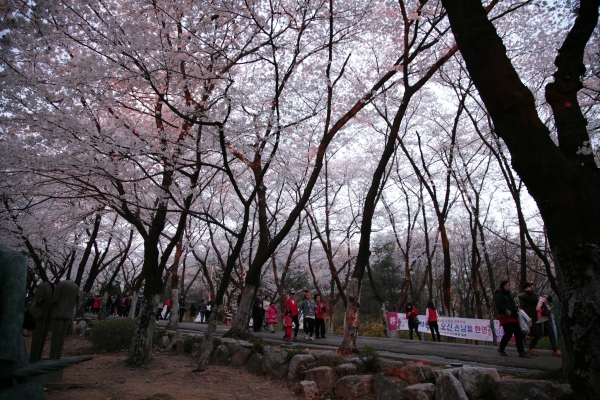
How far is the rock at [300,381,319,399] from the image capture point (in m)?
6.80

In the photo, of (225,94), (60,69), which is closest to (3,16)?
(225,94)

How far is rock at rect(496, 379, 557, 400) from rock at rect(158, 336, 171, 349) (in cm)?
1061

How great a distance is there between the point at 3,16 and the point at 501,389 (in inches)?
289

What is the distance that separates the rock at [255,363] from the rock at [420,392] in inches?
160

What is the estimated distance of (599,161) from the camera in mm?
9859

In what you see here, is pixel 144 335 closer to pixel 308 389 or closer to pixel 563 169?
pixel 308 389

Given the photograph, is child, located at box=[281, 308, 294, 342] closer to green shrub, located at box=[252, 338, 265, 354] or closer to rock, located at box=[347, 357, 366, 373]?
green shrub, located at box=[252, 338, 265, 354]

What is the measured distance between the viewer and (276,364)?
27.5 ft

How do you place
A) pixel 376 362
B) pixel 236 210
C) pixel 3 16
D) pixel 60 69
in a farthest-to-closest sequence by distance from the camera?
pixel 236 210 → pixel 60 69 → pixel 376 362 → pixel 3 16

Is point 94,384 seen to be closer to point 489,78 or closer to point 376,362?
point 376,362

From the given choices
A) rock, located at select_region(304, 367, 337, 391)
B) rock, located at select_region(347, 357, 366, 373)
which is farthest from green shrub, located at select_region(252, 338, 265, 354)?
rock, located at select_region(347, 357, 366, 373)

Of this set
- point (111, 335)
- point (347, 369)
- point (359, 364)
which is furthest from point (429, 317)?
point (111, 335)

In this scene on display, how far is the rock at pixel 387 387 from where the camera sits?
5914 millimetres

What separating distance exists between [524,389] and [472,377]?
0.69 m
